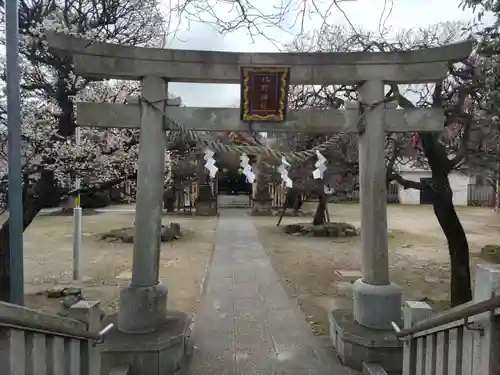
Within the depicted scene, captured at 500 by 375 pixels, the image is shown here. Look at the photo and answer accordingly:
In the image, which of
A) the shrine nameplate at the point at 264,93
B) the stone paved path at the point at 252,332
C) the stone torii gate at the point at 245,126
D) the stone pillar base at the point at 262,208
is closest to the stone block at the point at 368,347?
the stone torii gate at the point at 245,126

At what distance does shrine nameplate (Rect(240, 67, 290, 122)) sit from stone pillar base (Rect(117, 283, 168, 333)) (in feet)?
8.16

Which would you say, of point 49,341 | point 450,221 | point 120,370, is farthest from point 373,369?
point 450,221

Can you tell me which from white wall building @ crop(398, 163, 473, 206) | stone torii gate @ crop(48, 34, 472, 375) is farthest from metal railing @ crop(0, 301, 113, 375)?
white wall building @ crop(398, 163, 473, 206)

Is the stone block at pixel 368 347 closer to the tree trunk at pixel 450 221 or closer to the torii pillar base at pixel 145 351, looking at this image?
the torii pillar base at pixel 145 351

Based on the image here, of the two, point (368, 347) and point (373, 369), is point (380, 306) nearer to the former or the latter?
point (368, 347)

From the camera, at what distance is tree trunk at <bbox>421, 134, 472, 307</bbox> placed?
7203mm

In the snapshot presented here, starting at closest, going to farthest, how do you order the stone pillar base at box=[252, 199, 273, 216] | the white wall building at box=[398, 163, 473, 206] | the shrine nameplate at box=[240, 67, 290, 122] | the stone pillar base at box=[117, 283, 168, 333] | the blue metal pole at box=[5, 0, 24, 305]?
the blue metal pole at box=[5, 0, 24, 305], the stone pillar base at box=[117, 283, 168, 333], the shrine nameplate at box=[240, 67, 290, 122], the stone pillar base at box=[252, 199, 273, 216], the white wall building at box=[398, 163, 473, 206]

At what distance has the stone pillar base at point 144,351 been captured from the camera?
14.9ft

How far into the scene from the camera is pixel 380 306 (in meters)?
4.96

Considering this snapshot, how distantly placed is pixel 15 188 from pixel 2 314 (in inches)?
99.5

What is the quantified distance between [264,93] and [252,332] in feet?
11.7

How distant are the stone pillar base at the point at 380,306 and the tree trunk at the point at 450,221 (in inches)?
113

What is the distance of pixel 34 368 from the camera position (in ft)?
8.62

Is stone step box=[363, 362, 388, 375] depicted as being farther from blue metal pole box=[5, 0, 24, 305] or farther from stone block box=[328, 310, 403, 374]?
blue metal pole box=[5, 0, 24, 305]
